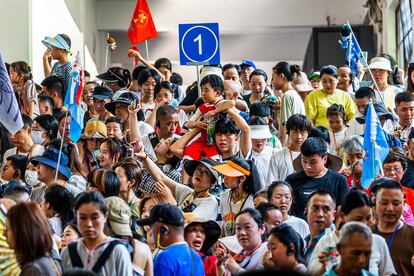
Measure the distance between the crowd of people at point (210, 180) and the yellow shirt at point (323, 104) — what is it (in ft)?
0.06

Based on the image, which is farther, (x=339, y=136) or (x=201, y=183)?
(x=339, y=136)

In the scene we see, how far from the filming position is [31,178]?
37.4 ft

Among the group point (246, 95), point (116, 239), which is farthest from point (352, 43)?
point (116, 239)

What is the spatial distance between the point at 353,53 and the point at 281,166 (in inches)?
193

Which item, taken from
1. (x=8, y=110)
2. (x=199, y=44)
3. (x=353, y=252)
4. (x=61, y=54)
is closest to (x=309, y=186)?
(x=8, y=110)

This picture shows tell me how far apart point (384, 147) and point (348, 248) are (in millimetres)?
3054

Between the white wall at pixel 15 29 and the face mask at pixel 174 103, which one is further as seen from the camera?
the white wall at pixel 15 29

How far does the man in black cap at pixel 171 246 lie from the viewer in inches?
323

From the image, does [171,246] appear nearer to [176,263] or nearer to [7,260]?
[176,263]

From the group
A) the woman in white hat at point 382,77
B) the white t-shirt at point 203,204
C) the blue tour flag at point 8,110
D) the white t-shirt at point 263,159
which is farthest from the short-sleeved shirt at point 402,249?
the woman in white hat at point 382,77

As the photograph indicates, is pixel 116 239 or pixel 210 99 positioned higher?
pixel 210 99

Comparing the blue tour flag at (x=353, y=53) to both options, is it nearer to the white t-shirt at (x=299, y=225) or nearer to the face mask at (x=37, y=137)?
the face mask at (x=37, y=137)

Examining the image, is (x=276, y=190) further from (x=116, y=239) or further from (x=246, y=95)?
(x=246, y=95)

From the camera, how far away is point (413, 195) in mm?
10148
